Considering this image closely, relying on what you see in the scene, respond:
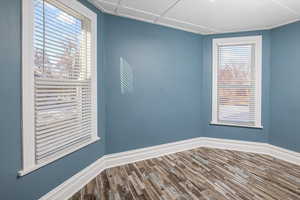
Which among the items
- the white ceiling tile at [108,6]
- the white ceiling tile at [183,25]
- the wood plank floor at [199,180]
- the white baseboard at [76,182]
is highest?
the white ceiling tile at [183,25]

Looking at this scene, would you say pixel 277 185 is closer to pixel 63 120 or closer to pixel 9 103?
pixel 63 120

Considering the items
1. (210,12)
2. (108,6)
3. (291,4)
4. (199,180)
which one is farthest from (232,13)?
(199,180)

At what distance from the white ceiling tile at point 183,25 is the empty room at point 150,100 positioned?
0.08 feet

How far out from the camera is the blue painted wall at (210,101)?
3.11 m

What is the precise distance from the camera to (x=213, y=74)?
3408mm

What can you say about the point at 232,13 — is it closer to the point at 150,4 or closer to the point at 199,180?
the point at 150,4

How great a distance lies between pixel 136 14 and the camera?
A: 2525 millimetres

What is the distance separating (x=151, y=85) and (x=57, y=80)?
155 cm

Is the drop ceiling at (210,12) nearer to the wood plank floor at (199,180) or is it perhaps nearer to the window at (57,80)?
the window at (57,80)

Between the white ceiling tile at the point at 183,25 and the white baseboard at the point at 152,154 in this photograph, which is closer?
the white baseboard at the point at 152,154

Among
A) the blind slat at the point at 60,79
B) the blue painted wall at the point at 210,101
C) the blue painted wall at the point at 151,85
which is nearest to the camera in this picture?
the blind slat at the point at 60,79

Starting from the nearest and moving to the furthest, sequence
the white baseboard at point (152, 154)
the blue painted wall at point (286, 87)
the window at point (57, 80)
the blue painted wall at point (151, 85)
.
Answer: the window at point (57, 80) → the white baseboard at point (152, 154) → the blue painted wall at point (151, 85) → the blue painted wall at point (286, 87)

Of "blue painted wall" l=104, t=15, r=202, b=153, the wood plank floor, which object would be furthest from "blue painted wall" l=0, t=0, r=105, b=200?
"blue painted wall" l=104, t=15, r=202, b=153

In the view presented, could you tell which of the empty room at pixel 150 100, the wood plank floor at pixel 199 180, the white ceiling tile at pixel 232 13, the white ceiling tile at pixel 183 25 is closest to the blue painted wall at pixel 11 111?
the empty room at pixel 150 100
